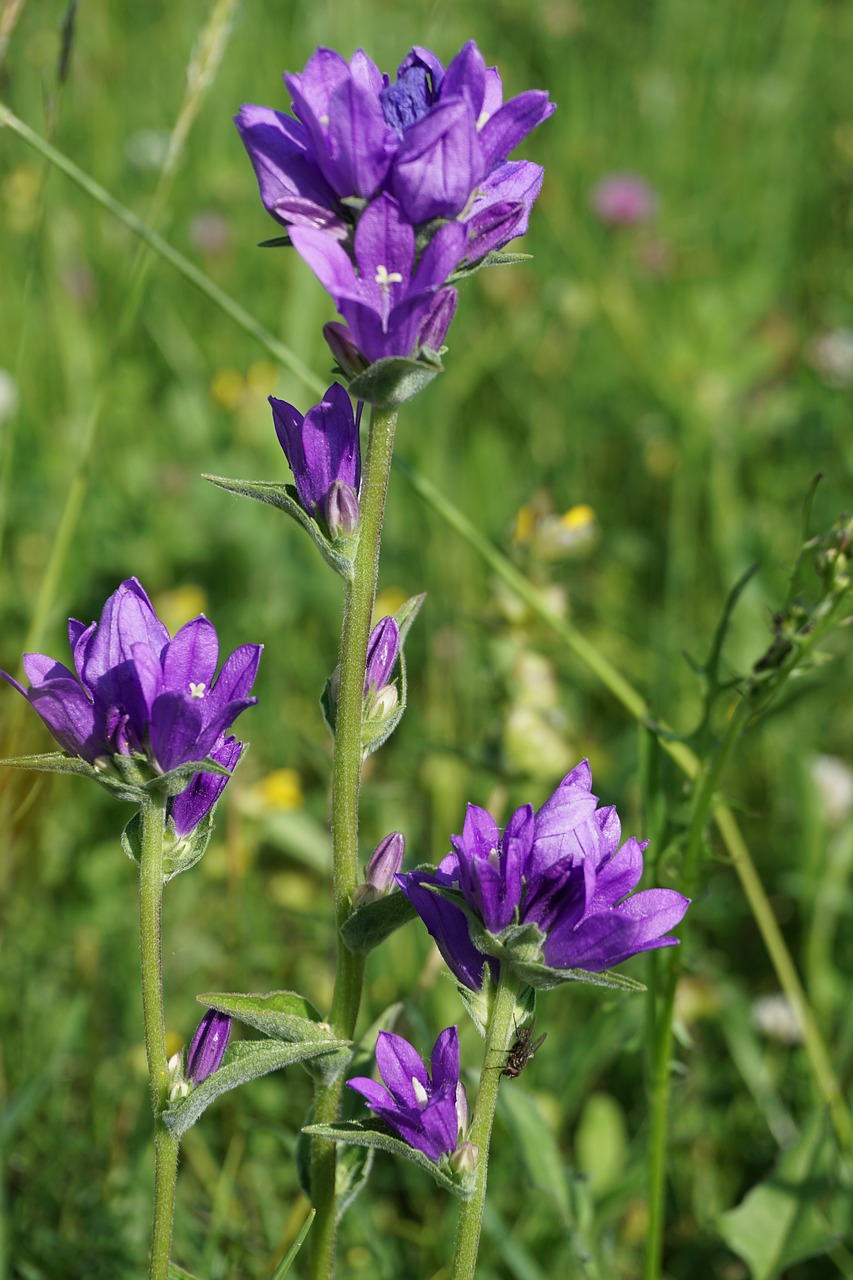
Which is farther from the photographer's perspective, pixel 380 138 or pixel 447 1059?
pixel 447 1059

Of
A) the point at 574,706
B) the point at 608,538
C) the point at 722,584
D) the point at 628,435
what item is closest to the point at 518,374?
the point at 628,435

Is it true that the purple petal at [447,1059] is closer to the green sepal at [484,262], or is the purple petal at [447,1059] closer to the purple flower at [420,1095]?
the purple flower at [420,1095]

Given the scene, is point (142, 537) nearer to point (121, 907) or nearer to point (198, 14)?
point (121, 907)

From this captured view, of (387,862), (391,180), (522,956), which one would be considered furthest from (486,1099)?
(391,180)

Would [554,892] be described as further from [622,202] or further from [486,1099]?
[622,202]

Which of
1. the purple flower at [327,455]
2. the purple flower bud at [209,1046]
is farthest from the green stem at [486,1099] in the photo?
the purple flower at [327,455]
